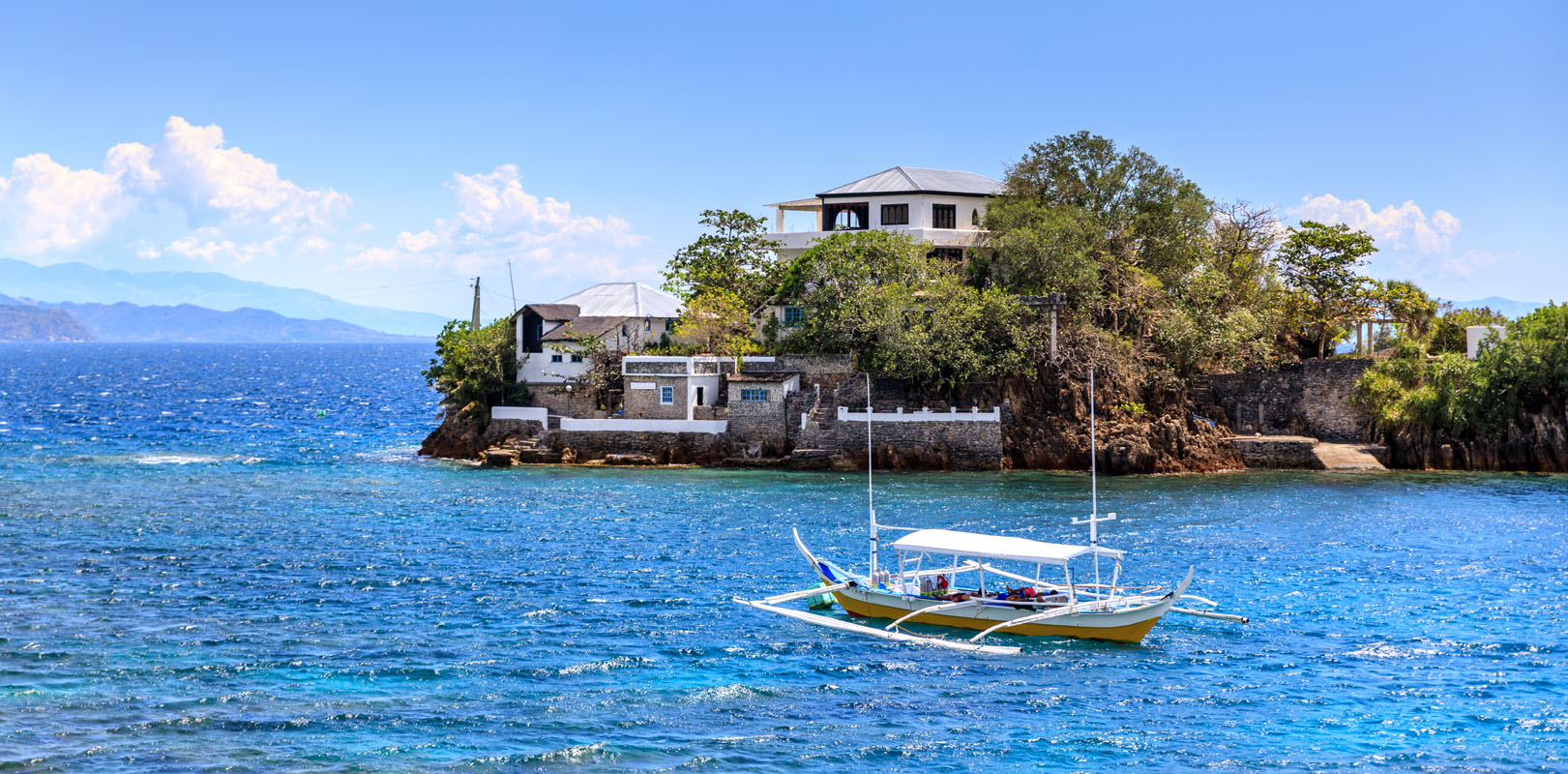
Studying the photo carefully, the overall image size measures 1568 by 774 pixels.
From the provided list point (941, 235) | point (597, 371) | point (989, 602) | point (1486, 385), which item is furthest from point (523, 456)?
point (1486, 385)

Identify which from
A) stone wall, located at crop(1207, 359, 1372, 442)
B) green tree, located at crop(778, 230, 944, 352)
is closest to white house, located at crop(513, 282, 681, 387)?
green tree, located at crop(778, 230, 944, 352)

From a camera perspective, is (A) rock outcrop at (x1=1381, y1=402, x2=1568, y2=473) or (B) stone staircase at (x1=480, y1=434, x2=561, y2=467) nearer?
(A) rock outcrop at (x1=1381, y1=402, x2=1568, y2=473)

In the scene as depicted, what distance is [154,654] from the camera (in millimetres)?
29797

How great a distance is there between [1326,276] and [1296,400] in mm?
8769

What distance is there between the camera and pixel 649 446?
67062 mm

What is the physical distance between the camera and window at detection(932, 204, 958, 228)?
3071 inches

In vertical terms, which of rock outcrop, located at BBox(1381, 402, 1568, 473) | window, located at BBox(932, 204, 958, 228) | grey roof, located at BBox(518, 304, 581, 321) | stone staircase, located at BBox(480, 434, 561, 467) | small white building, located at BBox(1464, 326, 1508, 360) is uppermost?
window, located at BBox(932, 204, 958, 228)

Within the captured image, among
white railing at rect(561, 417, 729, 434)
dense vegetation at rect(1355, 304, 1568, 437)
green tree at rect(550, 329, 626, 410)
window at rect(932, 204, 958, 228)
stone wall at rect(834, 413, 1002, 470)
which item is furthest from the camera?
window at rect(932, 204, 958, 228)

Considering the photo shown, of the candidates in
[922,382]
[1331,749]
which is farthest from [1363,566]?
[922,382]

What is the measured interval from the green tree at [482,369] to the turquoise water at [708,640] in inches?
570

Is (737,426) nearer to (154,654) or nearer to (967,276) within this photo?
(967,276)

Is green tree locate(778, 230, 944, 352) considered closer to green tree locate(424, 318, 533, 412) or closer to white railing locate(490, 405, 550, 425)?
white railing locate(490, 405, 550, 425)

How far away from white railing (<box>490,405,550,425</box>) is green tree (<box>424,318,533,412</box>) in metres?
1.48

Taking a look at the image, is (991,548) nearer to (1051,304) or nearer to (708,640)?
(708,640)
